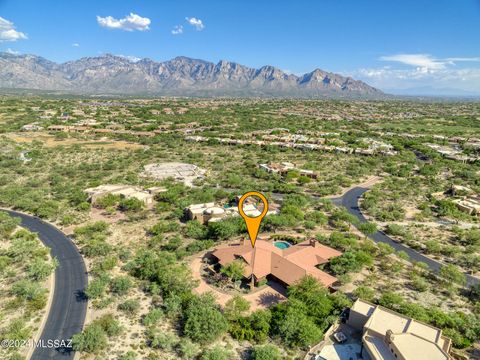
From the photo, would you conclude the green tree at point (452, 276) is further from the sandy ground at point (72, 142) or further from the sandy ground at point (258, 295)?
the sandy ground at point (72, 142)

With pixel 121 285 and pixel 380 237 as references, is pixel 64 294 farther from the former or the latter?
pixel 380 237

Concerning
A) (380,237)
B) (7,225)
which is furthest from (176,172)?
(380,237)

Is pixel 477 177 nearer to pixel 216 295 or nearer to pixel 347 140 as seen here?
pixel 347 140

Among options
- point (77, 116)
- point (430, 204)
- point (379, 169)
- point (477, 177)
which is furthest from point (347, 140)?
point (77, 116)

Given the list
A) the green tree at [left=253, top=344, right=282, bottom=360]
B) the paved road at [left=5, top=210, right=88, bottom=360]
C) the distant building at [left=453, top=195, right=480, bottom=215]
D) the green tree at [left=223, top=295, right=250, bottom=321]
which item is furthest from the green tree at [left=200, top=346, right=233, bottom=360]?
the distant building at [left=453, top=195, right=480, bottom=215]

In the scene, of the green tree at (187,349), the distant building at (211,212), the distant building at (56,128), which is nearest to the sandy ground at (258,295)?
the green tree at (187,349)

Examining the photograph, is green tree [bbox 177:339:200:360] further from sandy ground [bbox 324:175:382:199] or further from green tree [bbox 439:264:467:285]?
sandy ground [bbox 324:175:382:199]
